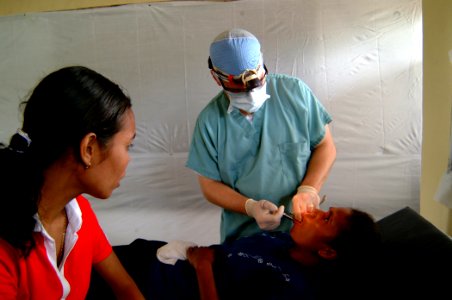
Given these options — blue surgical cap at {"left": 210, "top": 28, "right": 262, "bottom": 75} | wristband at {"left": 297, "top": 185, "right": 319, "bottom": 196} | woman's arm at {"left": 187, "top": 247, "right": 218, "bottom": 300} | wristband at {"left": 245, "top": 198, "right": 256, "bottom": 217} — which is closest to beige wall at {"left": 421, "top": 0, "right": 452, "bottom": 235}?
wristband at {"left": 297, "top": 185, "right": 319, "bottom": 196}

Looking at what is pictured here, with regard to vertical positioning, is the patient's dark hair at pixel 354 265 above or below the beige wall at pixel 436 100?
below

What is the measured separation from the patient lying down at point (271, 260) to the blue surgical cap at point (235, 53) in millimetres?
583

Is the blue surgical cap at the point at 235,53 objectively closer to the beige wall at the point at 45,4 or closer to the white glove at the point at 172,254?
the white glove at the point at 172,254

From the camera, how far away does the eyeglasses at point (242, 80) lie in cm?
124

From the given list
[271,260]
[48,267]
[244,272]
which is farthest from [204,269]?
[48,267]

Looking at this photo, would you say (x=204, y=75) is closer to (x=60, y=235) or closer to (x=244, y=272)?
(x=244, y=272)

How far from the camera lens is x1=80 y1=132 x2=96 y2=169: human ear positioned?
76 cm

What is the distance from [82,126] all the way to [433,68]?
174cm

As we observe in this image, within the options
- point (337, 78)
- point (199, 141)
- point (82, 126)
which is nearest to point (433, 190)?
point (337, 78)

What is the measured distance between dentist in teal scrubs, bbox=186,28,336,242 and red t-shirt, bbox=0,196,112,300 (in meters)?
0.46

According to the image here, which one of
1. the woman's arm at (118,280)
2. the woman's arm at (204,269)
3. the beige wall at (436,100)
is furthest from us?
the beige wall at (436,100)

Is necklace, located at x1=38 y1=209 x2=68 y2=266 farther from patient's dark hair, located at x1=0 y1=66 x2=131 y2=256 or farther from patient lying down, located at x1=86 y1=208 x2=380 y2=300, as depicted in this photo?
patient lying down, located at x1=86 y1=208 x2=380 y2=300

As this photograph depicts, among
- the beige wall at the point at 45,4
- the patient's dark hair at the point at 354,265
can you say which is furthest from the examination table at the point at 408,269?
the beige wall at the point at 45,4

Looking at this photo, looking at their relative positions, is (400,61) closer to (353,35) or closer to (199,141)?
(353,35)
